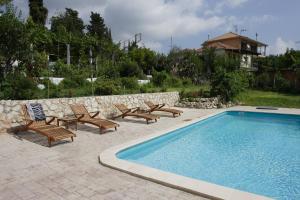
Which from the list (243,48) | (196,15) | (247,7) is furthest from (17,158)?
(243,48)

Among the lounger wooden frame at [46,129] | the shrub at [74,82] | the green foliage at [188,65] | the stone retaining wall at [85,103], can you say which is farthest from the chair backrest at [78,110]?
the green foliage at [188,65]

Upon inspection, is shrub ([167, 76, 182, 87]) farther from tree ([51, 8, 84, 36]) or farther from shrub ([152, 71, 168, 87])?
tree ([51, 8, 84, 36])

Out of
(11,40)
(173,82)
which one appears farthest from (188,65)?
(11,40)

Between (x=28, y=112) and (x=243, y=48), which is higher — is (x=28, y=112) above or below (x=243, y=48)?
Result: below

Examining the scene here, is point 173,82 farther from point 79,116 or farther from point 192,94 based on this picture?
point 79,116

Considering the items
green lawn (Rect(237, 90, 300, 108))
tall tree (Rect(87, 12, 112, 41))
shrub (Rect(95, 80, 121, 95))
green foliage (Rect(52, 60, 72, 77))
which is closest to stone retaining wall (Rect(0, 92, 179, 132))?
shrub (Rect(95, 80, 121, 95))

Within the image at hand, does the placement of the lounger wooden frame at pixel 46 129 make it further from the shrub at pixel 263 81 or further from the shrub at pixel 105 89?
the shrub at pixel 263 81

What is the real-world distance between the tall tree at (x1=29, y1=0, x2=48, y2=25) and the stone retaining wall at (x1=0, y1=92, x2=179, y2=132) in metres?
28.6

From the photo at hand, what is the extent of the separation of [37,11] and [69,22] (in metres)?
9.97

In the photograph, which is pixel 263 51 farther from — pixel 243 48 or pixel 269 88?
pixel 269 88

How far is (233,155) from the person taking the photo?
7.89m

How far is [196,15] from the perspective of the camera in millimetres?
17094

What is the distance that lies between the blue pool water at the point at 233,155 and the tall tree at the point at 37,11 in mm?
33890

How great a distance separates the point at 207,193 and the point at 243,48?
4537cm
